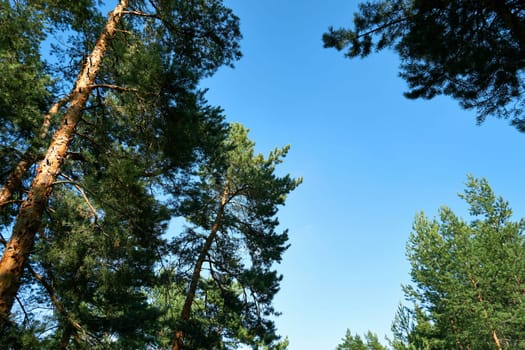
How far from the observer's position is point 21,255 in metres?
3.56

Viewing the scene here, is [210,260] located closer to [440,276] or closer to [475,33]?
[475,33]

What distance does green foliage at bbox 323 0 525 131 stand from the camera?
16.1 feet

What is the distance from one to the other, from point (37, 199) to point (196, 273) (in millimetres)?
7966

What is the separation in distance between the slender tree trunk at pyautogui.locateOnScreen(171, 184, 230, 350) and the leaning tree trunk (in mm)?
7492

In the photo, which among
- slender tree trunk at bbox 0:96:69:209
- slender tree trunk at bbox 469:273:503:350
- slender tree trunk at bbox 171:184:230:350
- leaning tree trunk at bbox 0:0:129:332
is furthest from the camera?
slender tree trunk at bbox 469:273:503:350

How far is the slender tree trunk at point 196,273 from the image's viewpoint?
9969mm

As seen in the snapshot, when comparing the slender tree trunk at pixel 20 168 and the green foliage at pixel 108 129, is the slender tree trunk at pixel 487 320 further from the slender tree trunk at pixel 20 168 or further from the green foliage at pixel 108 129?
the slender tree trunk at pixel 20 168

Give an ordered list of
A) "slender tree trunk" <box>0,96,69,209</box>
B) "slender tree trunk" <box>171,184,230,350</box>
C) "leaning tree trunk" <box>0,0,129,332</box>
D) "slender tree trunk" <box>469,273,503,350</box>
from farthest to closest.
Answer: "slender tree trunk" <box>469,273,503,350</box>
"slender tree trunk" <box>171,184,230,350</box>
"slender tree trunk" <box>0,96,69,209</box>
"leaning tree trunk" <box>0,0,129,332</box>

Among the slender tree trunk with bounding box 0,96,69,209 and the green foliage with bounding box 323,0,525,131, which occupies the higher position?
the green foliage with bounding box 323,0,525,131

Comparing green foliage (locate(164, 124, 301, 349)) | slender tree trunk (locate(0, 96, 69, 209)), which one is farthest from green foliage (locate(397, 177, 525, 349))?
slender tree trunk (locate(0, 96, 69, 209))

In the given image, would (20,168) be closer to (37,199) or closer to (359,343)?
(37,199)

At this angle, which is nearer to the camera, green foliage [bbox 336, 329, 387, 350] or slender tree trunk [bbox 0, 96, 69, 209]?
slender tree trunk [bbox 0, 96, 69, 209]

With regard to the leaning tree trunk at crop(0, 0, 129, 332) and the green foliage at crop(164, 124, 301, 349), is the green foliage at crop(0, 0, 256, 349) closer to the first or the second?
the leaning tree trunk at crop(0, 0, 129, 332)

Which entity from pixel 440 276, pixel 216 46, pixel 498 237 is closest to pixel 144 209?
pixel 216 46
